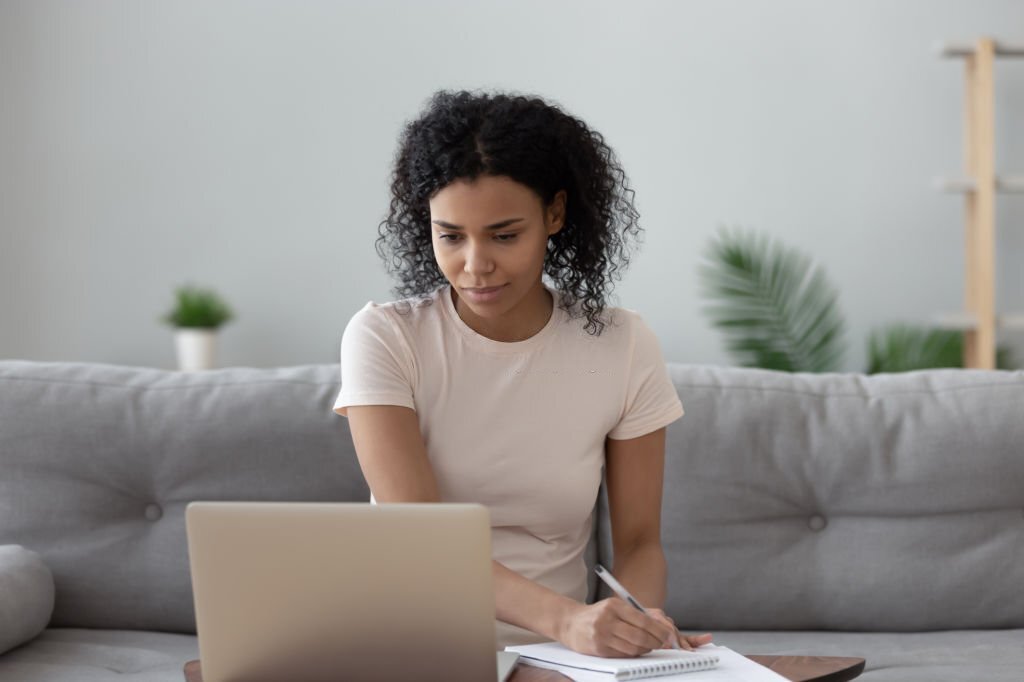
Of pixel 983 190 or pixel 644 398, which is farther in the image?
pixel 983 190

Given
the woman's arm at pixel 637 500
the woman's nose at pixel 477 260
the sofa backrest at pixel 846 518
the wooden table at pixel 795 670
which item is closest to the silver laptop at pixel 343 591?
the wooden table at pixel 795 670

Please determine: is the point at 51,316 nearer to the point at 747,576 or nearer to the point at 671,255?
the point at 671,255

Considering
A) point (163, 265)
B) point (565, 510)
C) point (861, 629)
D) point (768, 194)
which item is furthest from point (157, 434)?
point (768, 194)

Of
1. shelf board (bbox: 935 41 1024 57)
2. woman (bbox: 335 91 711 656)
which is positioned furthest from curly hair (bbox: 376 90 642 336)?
shelf board (bbox: 935 41 1024 57)

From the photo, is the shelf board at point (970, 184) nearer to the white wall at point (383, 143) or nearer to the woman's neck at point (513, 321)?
the white wall at point (383, 143)

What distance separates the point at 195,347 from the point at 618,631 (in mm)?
2648

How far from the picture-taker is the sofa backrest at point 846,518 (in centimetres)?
183

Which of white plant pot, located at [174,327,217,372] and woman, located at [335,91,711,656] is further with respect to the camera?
white plant pot, located at [174,327,217,372]

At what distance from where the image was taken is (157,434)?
1.87 meters

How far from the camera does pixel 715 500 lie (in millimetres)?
1849

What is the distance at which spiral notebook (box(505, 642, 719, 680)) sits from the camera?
41.3 inches

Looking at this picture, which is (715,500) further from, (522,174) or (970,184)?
(970,184)

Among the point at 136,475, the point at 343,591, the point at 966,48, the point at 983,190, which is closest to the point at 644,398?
the point at 343,591

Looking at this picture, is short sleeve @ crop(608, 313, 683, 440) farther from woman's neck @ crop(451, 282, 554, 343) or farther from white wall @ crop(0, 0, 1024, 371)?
white wall @ crop(0, 0, 1024, 371)
